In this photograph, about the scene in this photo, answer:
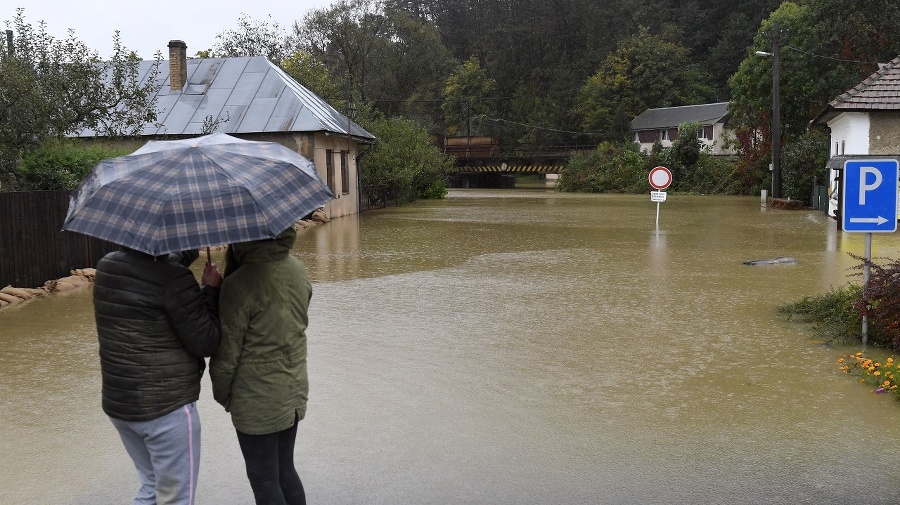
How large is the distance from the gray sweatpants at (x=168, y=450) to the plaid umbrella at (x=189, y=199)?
0.74 m

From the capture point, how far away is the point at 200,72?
30500 millimetres

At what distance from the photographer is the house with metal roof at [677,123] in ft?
221

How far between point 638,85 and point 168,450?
7621 cm

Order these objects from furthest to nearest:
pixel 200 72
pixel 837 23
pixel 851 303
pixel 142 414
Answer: pixel 837 23
pixel 200 72
pixel 851 303
pixel 142 414

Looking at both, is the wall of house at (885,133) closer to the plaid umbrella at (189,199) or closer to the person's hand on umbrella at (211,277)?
the plaid umbrella at (189,199)

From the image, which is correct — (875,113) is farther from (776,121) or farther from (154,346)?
(154,346)

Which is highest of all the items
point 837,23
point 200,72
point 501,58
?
point 501,58

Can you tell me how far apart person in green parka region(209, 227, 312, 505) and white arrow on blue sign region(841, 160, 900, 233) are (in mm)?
6325

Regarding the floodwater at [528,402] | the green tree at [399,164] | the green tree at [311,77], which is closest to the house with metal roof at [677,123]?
the green tree at [399,164]

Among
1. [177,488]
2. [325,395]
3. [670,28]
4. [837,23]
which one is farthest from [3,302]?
[670,28]

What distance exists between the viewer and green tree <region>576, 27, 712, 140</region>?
2965 inches

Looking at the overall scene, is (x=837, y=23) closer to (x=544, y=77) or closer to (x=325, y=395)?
(x=325, y=395)

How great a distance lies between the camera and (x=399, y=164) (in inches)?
1462

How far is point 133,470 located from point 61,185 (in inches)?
380
